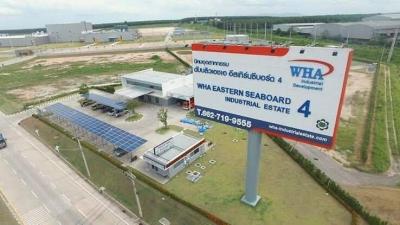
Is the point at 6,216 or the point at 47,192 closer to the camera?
the point at 6,216

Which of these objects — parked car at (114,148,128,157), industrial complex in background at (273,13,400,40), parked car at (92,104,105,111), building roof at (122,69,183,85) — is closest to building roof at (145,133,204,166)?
parked car at (114,148,128,157)

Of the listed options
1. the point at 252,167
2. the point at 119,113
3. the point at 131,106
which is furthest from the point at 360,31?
the point at 252,167

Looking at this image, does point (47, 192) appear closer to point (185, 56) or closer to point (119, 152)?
point (119, 152)

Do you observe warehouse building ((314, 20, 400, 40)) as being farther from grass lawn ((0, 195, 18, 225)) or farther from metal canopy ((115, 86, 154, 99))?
grass lawn ((0, 195, 18, 225))

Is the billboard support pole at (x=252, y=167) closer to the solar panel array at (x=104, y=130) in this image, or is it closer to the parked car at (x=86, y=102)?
the solar panel array at (x=104, y=130)

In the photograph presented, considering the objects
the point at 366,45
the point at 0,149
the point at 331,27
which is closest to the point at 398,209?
the point at 0,149

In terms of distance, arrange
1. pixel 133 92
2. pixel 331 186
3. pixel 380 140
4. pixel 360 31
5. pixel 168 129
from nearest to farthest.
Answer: pixel 331 186 < pixel 380 140 < pixel 168 129 < pixel 133 92 < pixel 360 31
